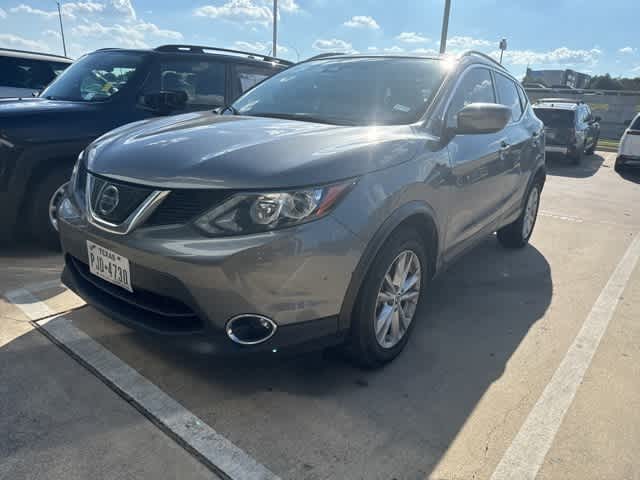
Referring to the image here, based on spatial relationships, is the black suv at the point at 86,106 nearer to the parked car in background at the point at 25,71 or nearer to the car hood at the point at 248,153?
the car hood at the point at 248,153

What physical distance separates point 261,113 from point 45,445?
7.03ft

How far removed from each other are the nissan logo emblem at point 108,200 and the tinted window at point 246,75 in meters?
3.17

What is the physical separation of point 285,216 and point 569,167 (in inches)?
478

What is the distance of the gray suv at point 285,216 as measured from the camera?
2.01 m

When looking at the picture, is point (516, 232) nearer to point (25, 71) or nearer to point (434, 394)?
point (434, 394)

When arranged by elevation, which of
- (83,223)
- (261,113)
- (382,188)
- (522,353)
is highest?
(261,113)

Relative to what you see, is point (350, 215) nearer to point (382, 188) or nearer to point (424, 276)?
point (382, 188)

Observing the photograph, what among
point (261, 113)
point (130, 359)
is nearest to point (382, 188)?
point (261, 113)

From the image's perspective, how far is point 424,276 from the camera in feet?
9.53

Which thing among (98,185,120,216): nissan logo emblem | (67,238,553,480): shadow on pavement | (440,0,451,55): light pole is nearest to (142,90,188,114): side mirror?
(67,238,553,480): shadow on pavement

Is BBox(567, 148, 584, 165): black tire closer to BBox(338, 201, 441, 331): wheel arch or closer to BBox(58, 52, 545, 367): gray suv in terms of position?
BBox(58, 52, 545, 367): gray suv

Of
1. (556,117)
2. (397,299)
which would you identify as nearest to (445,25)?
(556,117)

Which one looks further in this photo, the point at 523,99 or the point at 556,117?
the point at 556,117

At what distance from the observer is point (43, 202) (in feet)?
12.8
